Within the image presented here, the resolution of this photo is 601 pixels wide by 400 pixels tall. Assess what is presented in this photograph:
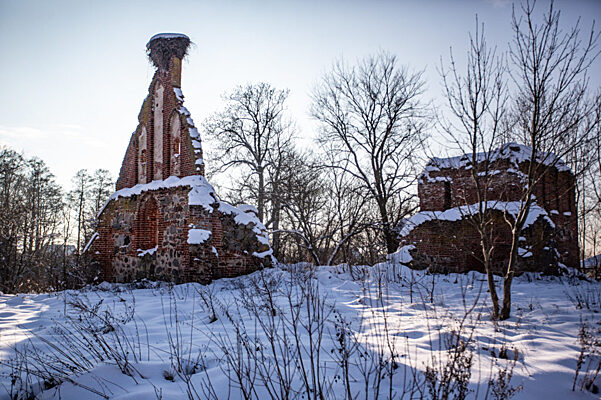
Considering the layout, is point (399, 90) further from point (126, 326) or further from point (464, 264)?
point (126, 326)

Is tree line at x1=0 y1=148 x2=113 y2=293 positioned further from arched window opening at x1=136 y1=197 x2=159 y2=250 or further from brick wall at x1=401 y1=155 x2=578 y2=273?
brick wall at x1=401 y1=155 x2=578 y2=273

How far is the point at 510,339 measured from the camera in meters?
4.40

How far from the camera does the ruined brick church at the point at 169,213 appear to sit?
1136 cm

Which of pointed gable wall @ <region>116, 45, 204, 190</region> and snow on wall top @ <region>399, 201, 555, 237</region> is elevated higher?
pointed gable wall @ <region>116, 45, 204, 190</region>

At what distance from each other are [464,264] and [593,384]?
9.62 meters

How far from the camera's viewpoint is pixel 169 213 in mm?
11914

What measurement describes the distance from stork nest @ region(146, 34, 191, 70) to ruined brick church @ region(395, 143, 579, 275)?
9.47 m

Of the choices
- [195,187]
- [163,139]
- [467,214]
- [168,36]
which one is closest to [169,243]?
[195,187]

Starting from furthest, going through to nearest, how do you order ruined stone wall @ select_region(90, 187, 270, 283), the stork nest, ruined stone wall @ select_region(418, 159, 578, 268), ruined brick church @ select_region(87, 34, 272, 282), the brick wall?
the stork nest
ruined stone wall @ select_region(418, 159, 578, 268)
the brick wall
ruined brick church @ select_region(87, 34, 272, 282)
ruined stone wall @ select_region(90, 187, 270, 283)

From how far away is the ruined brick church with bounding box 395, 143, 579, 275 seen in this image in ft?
37.7

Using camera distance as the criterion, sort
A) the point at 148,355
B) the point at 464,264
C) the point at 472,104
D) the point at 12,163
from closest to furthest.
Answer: the point at 148,355, the point at 472,104, the point at 464,264, the point at 12,163

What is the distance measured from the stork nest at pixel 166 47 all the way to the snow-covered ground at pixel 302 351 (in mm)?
8783

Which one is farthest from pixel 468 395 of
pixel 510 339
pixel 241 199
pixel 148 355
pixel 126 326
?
pixel 241 199

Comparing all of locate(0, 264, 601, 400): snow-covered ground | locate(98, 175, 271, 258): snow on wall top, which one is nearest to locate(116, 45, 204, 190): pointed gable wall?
locate(98, 175, 271, 258): snow on wall top
